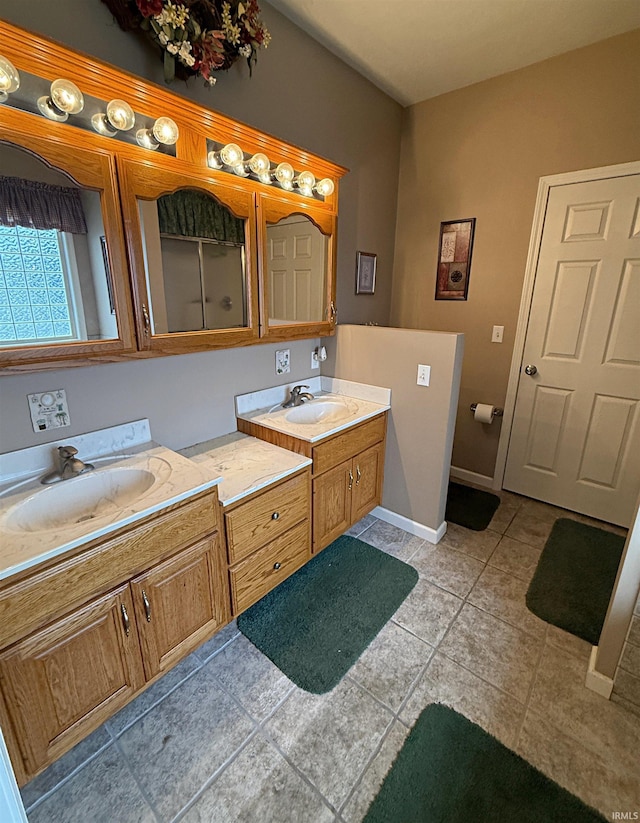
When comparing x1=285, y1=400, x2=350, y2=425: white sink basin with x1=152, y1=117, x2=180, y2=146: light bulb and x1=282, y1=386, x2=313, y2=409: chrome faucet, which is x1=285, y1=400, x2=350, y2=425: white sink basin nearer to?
x1=282, y1=386, x2=313, y2=409: chrome faucet

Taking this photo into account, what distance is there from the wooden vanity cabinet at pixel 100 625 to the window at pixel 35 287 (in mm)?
696

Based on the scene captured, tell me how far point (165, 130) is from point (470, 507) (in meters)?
2.73

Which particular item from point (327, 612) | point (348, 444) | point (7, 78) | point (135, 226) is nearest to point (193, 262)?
point (135, 226)

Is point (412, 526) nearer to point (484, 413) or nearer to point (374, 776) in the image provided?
point (484, 413)

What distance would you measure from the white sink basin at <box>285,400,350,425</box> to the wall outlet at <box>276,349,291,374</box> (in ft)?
0.80

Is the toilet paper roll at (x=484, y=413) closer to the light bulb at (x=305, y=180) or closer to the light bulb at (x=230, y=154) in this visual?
the light bulb at (x=305, y=180)

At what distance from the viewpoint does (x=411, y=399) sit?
2.18 meters

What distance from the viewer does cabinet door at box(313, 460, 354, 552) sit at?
6.26 ft

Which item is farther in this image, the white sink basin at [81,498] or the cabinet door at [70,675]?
the white sink basin at [81,498]

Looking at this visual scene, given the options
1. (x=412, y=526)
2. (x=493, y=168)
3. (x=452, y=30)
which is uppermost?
(x=452, y=30)

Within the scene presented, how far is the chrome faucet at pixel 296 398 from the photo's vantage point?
7.22ft

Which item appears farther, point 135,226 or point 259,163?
point 259,163

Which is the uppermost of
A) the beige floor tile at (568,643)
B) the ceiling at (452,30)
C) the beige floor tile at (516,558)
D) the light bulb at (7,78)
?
the ceiling at (452,30)

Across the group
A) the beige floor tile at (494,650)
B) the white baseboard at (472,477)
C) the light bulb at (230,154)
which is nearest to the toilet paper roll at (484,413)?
the white baseboard at (472,477)
